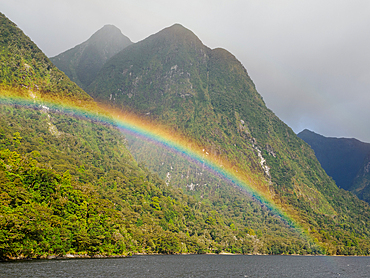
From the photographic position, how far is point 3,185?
90688 mm

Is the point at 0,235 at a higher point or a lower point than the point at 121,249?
higher

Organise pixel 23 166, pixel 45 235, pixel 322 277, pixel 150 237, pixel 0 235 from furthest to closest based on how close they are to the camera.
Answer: pixel 150 237
pixel 23 166
pixel 322 277
pixel 45 235
pixel 0 235

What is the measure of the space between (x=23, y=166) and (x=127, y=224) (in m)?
60.5

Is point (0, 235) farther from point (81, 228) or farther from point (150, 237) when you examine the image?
point (150, 237)

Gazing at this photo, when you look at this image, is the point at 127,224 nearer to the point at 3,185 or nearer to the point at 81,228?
the point at 81,228

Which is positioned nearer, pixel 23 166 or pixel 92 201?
pixel 23 166

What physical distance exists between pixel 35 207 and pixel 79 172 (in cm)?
9771

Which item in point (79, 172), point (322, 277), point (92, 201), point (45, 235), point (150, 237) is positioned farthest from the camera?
point (79, 172)

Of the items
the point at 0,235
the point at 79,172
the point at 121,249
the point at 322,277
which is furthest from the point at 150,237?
the point at 0,235

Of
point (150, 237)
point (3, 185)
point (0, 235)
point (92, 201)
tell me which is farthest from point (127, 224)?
point (0, 235)

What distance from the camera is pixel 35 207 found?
298 feet

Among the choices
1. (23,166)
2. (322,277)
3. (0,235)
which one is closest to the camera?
(0,235)

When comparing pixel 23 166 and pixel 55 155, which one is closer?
pixel 23 166

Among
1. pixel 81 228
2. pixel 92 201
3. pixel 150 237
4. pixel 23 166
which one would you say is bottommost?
pixel 150 237
